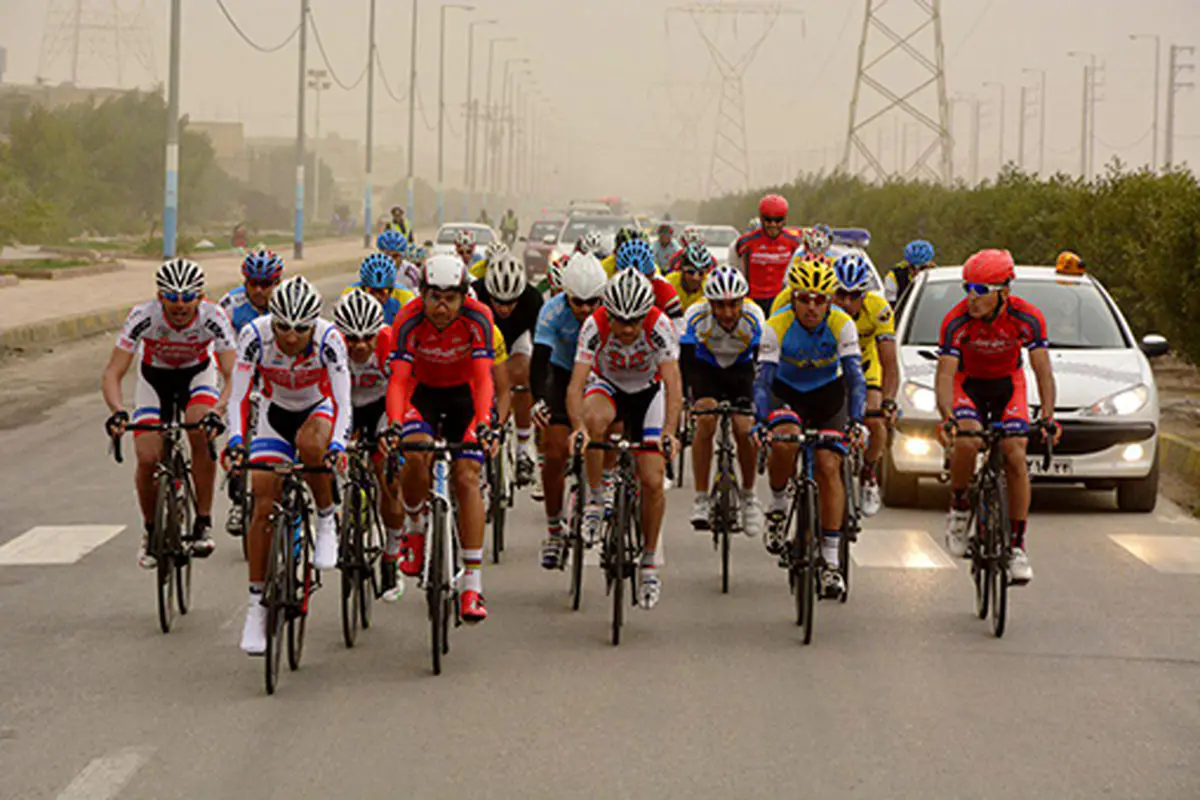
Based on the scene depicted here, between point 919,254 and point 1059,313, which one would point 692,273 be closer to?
point 1059,313

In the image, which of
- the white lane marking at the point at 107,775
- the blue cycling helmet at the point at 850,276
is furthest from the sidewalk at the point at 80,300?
the white lane marking at the point at 107,775

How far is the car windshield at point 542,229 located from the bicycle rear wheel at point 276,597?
4414cm

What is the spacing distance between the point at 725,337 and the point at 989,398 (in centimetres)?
193

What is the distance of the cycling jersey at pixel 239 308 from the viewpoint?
41.1ft

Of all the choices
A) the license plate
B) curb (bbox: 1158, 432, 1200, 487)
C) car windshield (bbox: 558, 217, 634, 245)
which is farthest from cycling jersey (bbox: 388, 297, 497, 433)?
car windshield (bbox: 558, 217, 634, 245)

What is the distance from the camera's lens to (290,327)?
30.9 ft

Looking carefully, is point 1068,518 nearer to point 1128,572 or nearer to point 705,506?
point 1128,572

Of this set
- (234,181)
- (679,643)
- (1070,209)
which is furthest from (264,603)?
(234,181)

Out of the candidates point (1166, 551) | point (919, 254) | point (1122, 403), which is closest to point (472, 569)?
point (1166, 551)

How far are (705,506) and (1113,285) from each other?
15.5 m

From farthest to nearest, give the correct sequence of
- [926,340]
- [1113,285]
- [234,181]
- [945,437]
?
[234,181] < [1113,285] < [926,340] < [945,437]

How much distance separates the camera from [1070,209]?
98.6 feet

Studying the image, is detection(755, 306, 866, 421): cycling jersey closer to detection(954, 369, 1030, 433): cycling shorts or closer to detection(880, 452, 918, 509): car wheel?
detection(954, 369, 1030, 433): cycling shorts

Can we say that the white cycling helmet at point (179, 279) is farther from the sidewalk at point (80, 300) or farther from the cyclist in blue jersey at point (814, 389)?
the sidewalk at point (80, 300)
